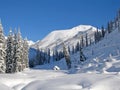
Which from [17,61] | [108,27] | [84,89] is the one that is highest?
[108,27]

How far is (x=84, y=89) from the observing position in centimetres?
1134

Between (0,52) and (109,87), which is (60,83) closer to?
(109,87)

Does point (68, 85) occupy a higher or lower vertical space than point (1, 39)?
lower

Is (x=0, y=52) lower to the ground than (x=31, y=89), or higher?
higher

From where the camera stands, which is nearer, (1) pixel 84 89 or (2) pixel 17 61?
(1) pixel 84 89

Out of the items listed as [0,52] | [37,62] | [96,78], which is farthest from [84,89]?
[37,62]

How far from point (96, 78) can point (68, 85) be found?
131 cm

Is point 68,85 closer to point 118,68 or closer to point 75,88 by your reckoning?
point 75,88

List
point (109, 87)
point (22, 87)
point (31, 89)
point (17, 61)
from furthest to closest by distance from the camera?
point (17, 61), point (22, 87), point (31, 89), point (109, 87)

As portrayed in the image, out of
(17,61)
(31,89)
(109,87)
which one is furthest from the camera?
(17,61)

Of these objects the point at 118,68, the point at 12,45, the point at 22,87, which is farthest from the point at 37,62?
the point at 22,87

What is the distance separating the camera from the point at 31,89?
475 inches

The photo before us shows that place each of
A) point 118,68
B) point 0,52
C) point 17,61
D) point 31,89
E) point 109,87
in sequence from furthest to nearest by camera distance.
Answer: point 17,61
point 0,52
point 118,68
point 31,89
point 109,87

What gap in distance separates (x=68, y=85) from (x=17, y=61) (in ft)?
180
